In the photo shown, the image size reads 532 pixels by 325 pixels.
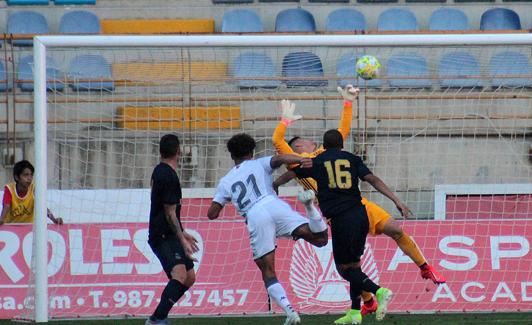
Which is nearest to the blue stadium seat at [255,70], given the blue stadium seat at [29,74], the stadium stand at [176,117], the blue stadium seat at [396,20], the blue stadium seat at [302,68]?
the blue stadium seat at [302,68]

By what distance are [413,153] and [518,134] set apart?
152 centimetres

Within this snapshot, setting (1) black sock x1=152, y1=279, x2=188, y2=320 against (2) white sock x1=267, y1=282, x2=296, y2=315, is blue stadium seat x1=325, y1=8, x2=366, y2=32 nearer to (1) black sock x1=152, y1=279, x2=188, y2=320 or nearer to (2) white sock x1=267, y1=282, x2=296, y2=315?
(2) white sock x1=267, y1=282, x2=296, y2=315

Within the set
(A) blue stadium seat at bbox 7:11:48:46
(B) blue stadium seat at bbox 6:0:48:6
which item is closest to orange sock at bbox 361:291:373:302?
(A) blue stadium seat at bbox 7:11:48:46

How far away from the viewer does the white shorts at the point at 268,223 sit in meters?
9.76

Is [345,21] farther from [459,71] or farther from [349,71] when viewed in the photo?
[459,71]

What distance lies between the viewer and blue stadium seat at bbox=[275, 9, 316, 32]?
17256mm

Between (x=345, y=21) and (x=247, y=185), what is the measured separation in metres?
8.14

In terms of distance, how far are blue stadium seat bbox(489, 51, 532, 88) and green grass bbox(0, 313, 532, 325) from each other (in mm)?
3134

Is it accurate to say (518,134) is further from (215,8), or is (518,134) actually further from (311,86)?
(215,8)

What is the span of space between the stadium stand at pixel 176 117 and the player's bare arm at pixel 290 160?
3.76 metres

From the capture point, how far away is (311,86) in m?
13.6

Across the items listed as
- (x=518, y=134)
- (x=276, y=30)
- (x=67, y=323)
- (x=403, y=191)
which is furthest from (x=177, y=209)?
(x=276, y=30)

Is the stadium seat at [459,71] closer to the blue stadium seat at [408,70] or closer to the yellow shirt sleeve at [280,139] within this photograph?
the blue stadium seat at [408,70]

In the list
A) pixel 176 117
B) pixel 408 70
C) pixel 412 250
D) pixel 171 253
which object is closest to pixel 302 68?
pixel 408 70
